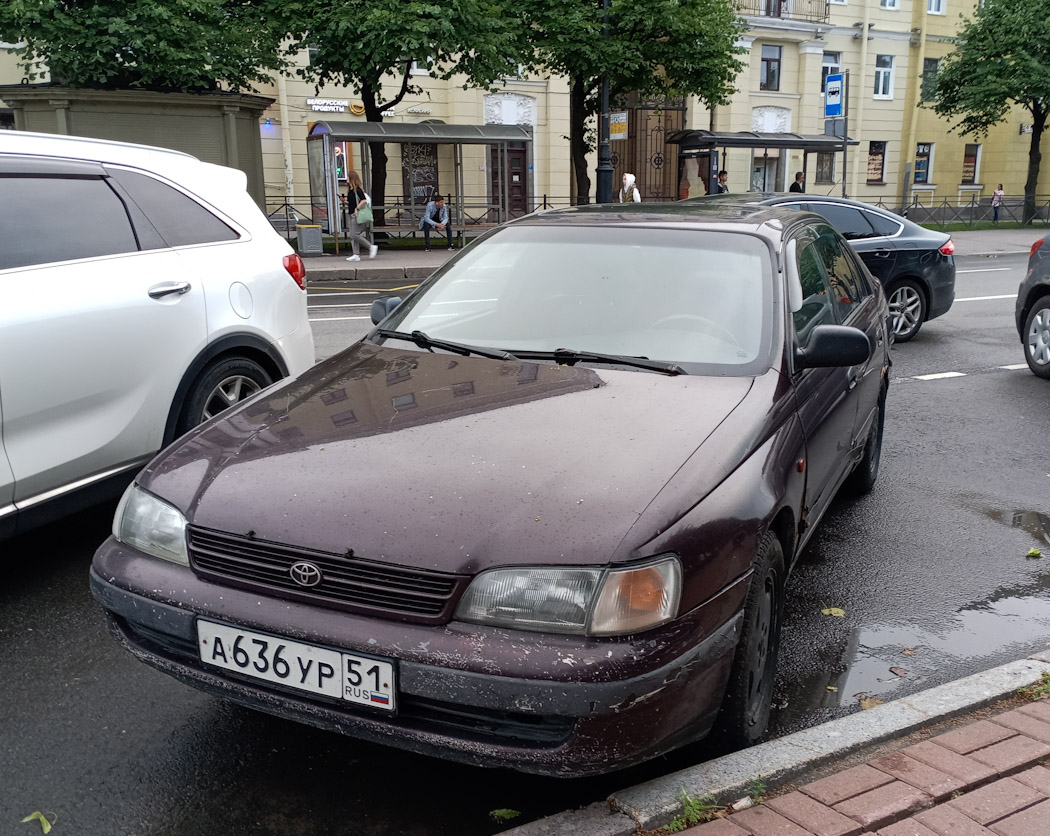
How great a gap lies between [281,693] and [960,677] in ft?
8.00

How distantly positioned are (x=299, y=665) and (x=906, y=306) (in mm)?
9408

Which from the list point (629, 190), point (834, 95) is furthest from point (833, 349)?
point (629, 190)

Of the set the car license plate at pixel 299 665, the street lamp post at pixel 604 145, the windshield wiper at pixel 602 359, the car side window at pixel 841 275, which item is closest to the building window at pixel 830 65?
the street lamp post at pixel 604 145

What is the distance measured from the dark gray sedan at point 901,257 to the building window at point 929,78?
3252cm

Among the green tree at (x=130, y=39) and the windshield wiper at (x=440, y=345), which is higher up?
the green tree at (x=130, y=39)

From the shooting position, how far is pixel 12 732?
2.92 metres

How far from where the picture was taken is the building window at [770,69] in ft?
126

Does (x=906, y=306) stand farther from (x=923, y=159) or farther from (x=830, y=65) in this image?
(x=923, y=159)

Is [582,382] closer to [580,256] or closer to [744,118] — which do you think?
[580,256]

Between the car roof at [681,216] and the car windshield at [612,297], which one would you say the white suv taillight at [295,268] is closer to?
the car windshield at [612,297]

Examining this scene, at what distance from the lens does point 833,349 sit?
3305 millimetres

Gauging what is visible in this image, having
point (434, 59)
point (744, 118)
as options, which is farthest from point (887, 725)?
point (744, 118)

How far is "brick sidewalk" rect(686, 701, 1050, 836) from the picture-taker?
2420 mm

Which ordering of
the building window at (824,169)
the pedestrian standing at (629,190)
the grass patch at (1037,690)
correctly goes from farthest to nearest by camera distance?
the building window at (824,169)
the pedestrian standing at (629,190)
the grass patch at (1037,690)
